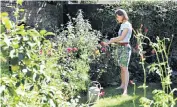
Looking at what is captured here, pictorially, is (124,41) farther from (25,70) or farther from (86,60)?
(25,70)

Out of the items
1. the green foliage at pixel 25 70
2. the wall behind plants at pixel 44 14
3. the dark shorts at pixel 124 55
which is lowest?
the dark shorts at pixel 124 55

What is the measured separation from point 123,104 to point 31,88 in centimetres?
349

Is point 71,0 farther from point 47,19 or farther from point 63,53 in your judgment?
point 63,53

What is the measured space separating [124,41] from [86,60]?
0.72 m

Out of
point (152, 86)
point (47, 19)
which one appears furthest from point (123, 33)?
point (47, 19)

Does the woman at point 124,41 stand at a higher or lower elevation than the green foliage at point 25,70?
lower

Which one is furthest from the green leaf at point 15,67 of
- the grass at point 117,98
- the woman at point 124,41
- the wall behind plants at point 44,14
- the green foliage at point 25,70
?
the wall behind plants at point 44,14

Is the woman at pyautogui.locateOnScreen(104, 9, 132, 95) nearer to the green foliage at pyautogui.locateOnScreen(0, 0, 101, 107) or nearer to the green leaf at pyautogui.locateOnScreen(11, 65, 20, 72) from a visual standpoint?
the green foliage at pyautogui.locateOnScreen(0, 0, 101, 107)

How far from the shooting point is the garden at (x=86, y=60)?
6.19 feet

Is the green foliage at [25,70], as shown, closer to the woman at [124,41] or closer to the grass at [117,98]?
the grass at [117,98]

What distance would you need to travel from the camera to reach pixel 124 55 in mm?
5961

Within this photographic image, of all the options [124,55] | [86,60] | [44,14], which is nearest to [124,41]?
[124,55]

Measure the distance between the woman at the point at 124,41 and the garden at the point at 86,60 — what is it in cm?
20

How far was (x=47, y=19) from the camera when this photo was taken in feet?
27.9
